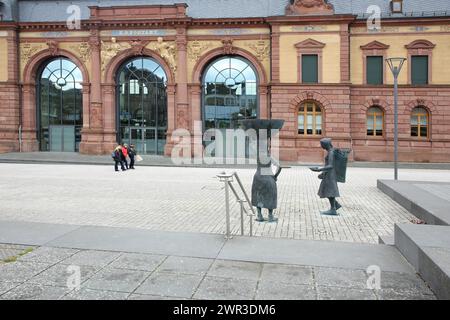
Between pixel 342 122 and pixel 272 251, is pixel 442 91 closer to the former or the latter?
pixel 342 122

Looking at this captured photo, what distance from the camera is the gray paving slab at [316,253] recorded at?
5176 millimetres

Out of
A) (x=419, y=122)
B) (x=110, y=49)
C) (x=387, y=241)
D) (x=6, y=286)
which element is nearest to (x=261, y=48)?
(x=110, y=49)

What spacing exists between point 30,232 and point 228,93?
88.9ft

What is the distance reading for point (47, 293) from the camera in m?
4.20

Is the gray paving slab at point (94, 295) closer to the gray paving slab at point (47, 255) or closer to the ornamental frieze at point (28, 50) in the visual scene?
the gray paving slab at point (47, 255)

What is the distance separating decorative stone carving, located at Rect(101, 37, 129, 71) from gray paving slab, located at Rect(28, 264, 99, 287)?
29.9 m

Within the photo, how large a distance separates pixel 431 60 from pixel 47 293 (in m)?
31.9

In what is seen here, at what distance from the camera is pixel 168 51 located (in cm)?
3191

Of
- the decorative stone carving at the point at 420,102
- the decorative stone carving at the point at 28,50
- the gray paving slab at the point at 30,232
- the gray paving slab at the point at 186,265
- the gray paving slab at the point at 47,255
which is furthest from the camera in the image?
the decorative stone carving at the point at 28,50

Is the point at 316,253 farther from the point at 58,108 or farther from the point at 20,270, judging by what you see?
the point at 58,108

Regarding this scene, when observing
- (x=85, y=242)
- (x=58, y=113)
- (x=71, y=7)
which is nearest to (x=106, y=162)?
(x=58, y=113)

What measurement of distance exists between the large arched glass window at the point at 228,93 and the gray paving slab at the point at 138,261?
2743 cm

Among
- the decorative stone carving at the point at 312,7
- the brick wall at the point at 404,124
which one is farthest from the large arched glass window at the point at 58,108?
Answer: the brick wall at the point at 404,124

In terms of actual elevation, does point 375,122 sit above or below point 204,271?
above
